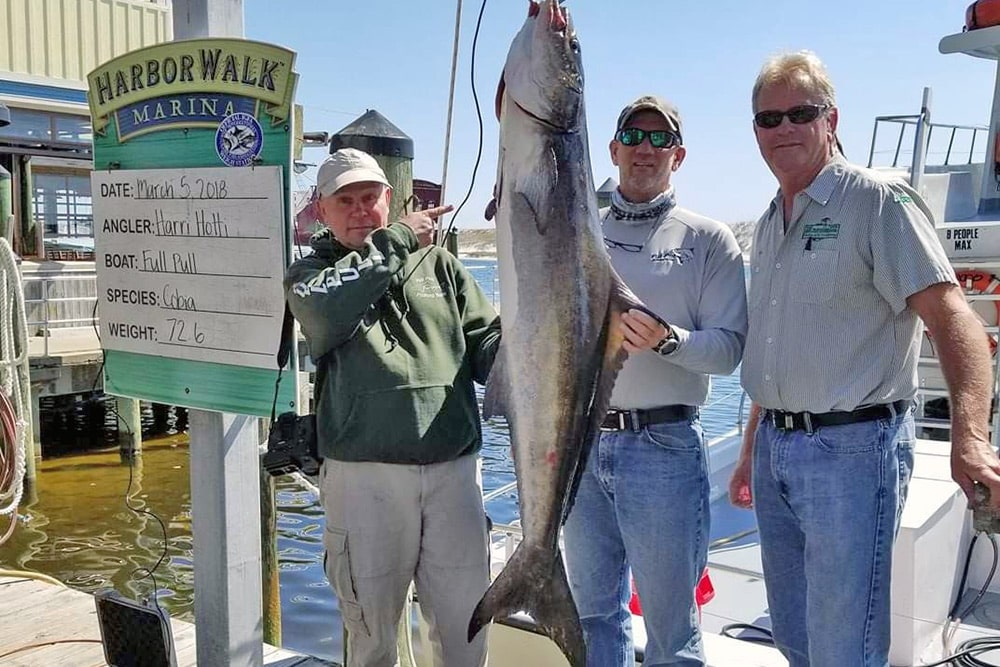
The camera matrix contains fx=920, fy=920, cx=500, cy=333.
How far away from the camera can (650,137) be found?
3.10m

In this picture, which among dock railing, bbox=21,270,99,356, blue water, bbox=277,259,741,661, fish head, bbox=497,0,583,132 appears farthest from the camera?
dock railing, bbox=21,270,99,356

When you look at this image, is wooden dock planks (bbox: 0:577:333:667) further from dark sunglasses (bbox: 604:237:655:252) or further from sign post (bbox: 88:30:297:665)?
dark sunglasses (bbox: 604:237:655:252)

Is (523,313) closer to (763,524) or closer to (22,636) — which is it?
(763,524)

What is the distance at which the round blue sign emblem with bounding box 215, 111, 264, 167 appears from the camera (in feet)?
10.9

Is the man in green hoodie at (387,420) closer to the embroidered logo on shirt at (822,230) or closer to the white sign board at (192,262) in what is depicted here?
the white sign board at (192,262)

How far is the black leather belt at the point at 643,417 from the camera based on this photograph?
10.1 ft

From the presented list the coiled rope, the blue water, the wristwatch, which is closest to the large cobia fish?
the wristwatch

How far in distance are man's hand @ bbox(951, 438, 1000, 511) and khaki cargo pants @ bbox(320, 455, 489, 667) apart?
1.51m

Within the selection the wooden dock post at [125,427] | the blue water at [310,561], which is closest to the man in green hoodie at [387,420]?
the blue water at [310,561]

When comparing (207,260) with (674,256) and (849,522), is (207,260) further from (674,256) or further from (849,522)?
(849,522)

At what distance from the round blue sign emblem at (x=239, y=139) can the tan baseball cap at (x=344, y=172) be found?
13.5 inches

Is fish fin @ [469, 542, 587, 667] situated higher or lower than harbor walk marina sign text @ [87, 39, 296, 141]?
lower

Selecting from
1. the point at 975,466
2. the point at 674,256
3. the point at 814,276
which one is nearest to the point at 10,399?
the point at 674,256

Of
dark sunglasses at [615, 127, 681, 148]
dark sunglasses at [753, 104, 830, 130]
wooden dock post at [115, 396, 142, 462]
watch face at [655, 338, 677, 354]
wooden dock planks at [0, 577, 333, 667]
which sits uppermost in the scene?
dark sunglasses at [753, 104, 830, 130]
